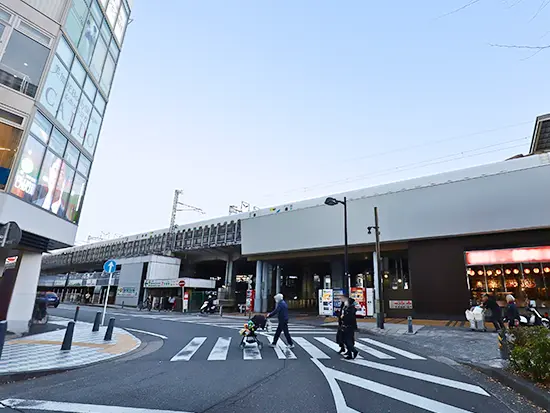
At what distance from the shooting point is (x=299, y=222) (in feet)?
90.1

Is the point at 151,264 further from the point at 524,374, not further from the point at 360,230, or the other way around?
the point at 524,374

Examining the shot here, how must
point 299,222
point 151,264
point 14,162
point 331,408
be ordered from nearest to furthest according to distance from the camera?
point 331,408, point 14,162, point 299,222, point 151,264

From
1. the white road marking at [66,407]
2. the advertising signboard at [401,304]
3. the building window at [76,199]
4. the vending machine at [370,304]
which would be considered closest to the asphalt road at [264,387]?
the white road marking at [66,407]

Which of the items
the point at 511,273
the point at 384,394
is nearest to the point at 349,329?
the point at 384,394

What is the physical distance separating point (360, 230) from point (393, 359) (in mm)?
16813

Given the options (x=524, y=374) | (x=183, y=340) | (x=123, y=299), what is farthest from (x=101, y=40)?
(x=123, y=299)

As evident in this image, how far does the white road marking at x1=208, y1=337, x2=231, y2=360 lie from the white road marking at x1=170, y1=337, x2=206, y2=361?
0.56 meters

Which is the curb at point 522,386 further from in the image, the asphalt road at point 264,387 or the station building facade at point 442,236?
the station building facade at point 442,236

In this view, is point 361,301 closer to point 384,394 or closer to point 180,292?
point 384,394

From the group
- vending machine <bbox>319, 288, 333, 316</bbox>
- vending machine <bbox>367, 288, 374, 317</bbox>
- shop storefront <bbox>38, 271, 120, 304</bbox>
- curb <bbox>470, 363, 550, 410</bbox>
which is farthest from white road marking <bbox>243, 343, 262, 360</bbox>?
→ shop storefront <bbox>38, 271, 120, 304</bbox>

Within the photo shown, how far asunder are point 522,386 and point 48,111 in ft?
51.3

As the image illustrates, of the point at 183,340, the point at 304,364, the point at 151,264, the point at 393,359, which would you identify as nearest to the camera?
the point at 304,364

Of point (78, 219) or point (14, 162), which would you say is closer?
point (14, 162)

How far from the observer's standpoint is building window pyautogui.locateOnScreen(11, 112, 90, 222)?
430 inches
